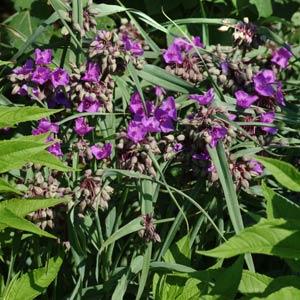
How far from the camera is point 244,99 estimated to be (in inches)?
82.7

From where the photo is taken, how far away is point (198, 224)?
2049 mm

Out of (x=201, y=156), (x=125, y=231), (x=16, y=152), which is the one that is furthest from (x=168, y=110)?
(x=16, y=152)

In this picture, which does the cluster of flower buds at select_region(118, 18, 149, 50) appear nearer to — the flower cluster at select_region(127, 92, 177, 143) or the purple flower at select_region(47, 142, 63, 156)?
the flower cluster at select_region(127, 92, 177, 143)

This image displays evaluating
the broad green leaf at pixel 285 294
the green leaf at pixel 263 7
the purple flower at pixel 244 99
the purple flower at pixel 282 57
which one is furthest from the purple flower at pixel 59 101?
the green leaf at pixel 263 7

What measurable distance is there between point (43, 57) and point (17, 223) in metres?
0.64

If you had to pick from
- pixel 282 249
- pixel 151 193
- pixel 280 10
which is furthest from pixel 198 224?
pixel 280 10

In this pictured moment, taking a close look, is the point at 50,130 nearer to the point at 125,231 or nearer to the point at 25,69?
the point at 25,69

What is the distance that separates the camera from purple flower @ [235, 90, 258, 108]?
2.10m

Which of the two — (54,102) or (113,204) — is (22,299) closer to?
(113,204)

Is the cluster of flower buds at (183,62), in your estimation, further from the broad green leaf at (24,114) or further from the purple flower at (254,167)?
the broad green leaf at (24,114)

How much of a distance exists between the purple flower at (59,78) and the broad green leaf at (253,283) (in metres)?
0.81

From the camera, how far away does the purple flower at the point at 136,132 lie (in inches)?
77.2

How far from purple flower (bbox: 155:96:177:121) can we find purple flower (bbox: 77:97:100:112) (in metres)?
0.18

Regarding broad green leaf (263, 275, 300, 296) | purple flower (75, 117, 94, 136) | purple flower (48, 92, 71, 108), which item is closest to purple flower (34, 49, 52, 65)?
purple flower (48, 92, 71, 108)
